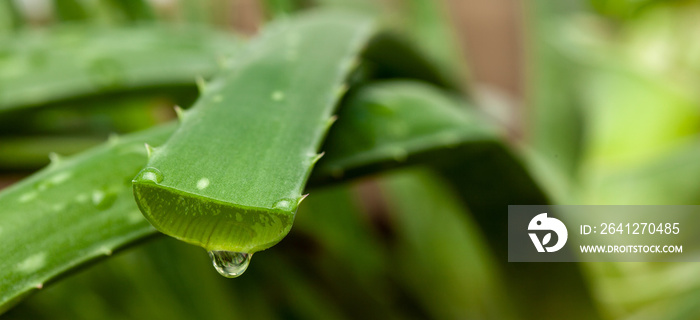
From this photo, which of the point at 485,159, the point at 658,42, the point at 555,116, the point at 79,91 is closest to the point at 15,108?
the point at 79,91

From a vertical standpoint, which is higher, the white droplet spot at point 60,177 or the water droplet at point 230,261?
the water droplet at point 230,261

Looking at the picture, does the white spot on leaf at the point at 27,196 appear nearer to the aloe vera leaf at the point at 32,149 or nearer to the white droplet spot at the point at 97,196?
the white droplet spot at the point at 97,196

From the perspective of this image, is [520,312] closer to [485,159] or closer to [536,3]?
[485,159]

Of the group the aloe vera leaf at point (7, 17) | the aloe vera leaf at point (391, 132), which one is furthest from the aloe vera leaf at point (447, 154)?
the aloe vera leaf at point (7, 17)

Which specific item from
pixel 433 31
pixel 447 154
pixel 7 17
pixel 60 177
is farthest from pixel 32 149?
pixel 433 31

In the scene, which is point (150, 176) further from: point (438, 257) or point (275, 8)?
point (438, 257)

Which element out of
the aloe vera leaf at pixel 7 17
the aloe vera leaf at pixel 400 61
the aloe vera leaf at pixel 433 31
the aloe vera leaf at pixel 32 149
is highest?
the aloe vera leaf at pixel 433 31
